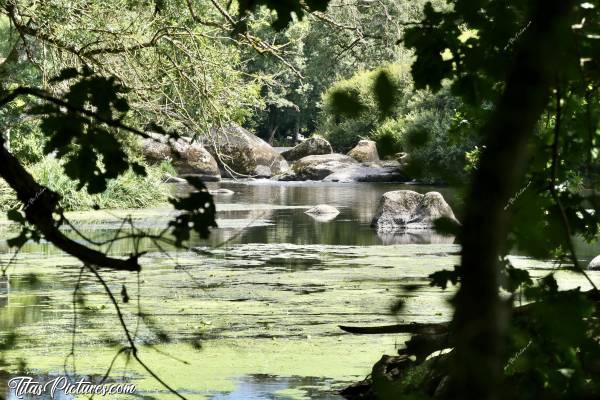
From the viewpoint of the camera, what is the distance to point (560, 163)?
3479 millimetres

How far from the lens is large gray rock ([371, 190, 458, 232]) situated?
1834 cm

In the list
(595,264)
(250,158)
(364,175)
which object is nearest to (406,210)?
(595,264)

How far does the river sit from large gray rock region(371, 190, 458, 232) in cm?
123

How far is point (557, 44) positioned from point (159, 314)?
28.2 ft

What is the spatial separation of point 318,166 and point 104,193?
14.8 meters

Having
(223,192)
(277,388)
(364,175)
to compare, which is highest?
(364,175)

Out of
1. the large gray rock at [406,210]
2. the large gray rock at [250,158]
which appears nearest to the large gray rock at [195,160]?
the large gray rock at [250,158]

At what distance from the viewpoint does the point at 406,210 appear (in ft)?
62.5

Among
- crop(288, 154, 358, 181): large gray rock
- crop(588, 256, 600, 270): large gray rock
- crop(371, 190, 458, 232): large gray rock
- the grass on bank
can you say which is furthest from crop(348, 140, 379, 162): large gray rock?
crop(588, 256, 600, 270): large gray rock

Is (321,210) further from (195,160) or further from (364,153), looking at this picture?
(364,153)

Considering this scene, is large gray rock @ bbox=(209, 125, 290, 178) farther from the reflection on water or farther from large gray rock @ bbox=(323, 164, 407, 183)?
the reflection on water

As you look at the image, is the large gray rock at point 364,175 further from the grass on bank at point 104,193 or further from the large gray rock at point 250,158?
the grass on bank at point 104,193

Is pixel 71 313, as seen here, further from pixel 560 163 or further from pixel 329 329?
pixel 560 163

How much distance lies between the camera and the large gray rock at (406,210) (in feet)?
60.2
